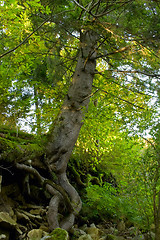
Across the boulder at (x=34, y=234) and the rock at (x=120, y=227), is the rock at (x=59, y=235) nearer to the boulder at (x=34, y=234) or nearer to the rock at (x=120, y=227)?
the boulder at (x=34, y=234)

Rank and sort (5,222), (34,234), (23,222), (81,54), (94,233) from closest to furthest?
(5,222) < (34,234) < (23,222) < (94,233) < (81,54)

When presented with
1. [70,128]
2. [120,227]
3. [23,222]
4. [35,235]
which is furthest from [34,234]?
[120,227]

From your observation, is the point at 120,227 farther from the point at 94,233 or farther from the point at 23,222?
the point at 23,222

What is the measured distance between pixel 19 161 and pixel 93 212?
298 centimetres

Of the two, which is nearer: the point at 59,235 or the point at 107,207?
the point at 59,235

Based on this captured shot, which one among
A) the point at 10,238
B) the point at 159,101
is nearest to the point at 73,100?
the point at 159,101

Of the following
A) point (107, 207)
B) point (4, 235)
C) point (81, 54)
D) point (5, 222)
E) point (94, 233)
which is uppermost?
point (81, 54)

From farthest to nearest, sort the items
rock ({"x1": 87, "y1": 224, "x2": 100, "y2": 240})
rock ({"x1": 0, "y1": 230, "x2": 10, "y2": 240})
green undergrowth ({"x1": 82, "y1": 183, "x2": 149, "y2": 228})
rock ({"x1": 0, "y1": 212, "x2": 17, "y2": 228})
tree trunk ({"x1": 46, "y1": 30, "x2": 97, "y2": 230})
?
green undergrowth ({"x1": 82, "y1": 183, "x2": 149, "y2": 228}) → tree trunk ({"x1": 46, "y1": 30, "x2": 97, "y2": 230}) → rock ({"x1": 87, "y1": 224, "x2": 100, "y2": 240}) → rock ({"x1": 0, "y1": 212, "x2": 17, "y2": 228}) → rock ({"x1": 0, "y1": 230, "x2": 10, "y2": 240})

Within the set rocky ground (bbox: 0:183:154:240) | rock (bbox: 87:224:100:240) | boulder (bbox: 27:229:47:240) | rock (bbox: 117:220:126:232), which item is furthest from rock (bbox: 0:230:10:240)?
rock (bbox: 117:220:126:232)

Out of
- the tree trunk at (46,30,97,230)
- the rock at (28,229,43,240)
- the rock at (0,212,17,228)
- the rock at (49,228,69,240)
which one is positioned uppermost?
the tree trunk at (46,30,97,230)

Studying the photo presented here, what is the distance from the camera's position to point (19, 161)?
358 centimetres

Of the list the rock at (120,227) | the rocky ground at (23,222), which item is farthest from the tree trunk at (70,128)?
the rock at (120,227)

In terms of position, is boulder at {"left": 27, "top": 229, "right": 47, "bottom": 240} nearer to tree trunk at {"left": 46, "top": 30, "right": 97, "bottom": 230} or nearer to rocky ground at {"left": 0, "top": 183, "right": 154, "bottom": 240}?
rocky ground at {"left": 0, "top": 183, "right": 154, "bottom": 240}

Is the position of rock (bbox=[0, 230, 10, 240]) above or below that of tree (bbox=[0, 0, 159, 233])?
below
